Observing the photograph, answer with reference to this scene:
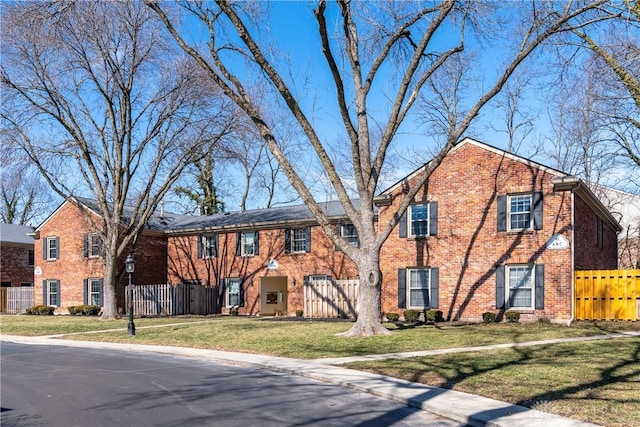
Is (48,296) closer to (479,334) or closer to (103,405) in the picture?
(479,334)

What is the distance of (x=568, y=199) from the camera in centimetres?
2419

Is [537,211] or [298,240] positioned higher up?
[537,211]

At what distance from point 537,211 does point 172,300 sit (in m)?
19.6

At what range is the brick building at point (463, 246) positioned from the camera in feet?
80.3

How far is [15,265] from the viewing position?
158 feet

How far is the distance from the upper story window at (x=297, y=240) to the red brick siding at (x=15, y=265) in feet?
83.2

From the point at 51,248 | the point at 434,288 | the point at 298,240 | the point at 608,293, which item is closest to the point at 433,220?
the point at 434,288

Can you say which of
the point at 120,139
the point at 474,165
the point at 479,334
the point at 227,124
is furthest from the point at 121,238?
the point at 479,334

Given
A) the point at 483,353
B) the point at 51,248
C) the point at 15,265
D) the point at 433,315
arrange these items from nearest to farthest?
the point at 483,353, the point at 433,315, the point at 51,248, the point at 15,265

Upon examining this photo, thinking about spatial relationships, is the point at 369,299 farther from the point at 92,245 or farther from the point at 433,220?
the point at 92,245

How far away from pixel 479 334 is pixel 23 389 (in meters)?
13.2

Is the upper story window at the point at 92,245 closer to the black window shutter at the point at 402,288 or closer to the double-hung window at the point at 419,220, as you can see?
the black window shutter at the point at 402,288

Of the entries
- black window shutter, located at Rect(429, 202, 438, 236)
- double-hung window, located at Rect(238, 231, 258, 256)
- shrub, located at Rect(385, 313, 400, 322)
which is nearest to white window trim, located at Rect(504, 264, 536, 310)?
black window shutter, located at Rect(429, 202, 438, 236)

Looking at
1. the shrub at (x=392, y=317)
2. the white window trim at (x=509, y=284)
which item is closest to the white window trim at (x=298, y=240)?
the shrub at (x=392, y=317)
